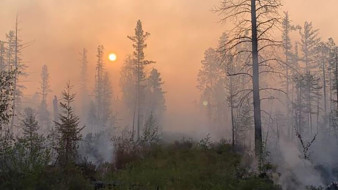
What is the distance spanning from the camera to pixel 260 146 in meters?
13.0

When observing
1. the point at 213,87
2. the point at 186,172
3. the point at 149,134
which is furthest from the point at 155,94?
the point at 186,172

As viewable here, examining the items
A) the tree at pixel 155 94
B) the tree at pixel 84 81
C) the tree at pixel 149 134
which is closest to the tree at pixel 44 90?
the tree at pixel 84 81

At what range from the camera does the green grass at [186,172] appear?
1001 centimetres

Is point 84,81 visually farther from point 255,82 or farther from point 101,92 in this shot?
point 255,82

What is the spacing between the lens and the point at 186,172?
11.8 m

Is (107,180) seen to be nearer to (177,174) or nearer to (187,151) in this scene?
(177,174)

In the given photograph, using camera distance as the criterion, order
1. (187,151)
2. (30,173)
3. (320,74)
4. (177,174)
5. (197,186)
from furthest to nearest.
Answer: (320,74) → (187,151) → (177,174) → (197,186) → (30,173)

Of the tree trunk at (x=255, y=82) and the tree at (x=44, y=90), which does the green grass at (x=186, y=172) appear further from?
the tree at (x=44, y=90)

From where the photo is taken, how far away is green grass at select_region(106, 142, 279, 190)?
10.0 m

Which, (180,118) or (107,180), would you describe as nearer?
(107,180)

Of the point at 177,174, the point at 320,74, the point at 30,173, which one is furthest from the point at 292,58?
the point at 30,173

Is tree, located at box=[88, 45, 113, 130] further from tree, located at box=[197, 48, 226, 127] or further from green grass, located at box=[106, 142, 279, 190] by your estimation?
green grass, located at box=[106, 142, 279, 190]

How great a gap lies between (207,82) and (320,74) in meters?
21.6

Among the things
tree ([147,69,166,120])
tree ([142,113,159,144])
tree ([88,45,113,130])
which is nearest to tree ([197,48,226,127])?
tree ([147,69,166,120])
